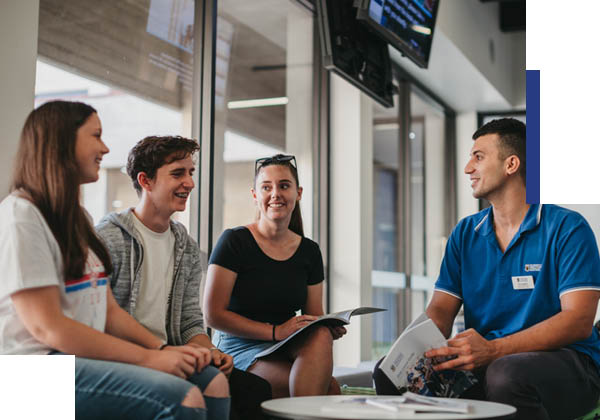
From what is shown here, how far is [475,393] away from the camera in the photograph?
2385 mm

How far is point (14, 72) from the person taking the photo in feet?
7.16

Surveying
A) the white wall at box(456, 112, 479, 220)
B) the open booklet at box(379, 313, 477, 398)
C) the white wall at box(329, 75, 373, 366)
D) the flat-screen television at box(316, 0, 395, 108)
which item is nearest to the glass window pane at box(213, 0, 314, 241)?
the white wall at box(329, 75, 373, 366)

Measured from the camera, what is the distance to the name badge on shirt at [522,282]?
2.46 metres

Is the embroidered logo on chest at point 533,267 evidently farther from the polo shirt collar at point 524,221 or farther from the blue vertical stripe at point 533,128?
the blue vertical stripe at point 533,128

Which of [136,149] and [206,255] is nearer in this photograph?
[136,149]

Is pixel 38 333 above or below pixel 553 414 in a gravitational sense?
above

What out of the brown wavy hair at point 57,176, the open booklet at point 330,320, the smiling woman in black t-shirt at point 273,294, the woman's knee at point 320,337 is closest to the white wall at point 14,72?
the brown wavy hair at point 57,176

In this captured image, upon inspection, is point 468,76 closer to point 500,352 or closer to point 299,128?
point 299,128

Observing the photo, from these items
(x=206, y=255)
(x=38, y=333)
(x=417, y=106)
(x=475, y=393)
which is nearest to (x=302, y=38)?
(x=206, y=255)

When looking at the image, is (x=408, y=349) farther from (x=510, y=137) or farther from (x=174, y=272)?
(x=510, y=137)

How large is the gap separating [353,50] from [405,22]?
1.42 ft

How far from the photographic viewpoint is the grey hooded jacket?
2.17m

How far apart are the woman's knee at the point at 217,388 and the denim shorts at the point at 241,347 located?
600 mm

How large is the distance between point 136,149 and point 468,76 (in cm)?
463
